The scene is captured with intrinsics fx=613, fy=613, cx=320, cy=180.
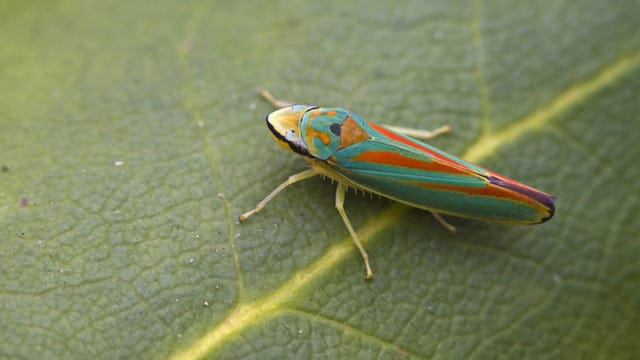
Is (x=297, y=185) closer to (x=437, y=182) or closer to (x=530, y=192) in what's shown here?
(x=437, y=182)

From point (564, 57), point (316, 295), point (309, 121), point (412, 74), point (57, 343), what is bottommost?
point (57, 343)

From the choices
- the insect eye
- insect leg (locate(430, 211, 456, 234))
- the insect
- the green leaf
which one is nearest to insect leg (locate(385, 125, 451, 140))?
the green leaf

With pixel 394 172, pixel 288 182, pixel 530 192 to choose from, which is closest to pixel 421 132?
pixel 394 172

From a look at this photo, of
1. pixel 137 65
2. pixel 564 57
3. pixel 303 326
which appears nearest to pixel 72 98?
pixel 137 65

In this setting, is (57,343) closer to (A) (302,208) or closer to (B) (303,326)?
(B) (303,326)

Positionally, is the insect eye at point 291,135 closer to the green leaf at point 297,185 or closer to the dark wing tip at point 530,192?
the green leaf at point 297,185

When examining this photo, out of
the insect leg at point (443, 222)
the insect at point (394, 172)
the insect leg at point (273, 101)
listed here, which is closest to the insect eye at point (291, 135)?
the insect at point (394, 172)

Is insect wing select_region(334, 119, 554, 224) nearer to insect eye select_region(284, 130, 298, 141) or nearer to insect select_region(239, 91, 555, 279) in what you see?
insect select_region(239, 91, 555, 279)
